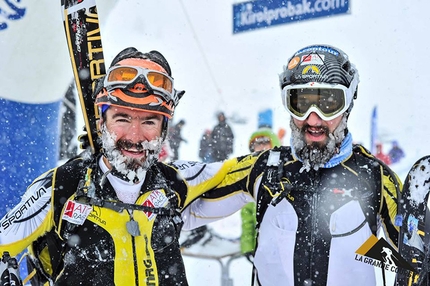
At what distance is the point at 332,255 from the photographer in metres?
3.08

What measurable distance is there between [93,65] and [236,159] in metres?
1.09

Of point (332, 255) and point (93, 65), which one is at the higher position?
point (93, 65)

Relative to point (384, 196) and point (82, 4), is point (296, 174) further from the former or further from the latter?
point (82, 4)

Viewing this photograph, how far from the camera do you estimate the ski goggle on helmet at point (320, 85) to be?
3.13 m

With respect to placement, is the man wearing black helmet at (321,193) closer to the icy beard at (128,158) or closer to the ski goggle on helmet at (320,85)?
the ski goggle on helmet at (320,85)

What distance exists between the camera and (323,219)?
3.11m

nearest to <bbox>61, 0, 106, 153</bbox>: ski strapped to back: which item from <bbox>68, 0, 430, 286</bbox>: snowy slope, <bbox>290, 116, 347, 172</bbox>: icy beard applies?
<bbox>290, 116, 347, 172</bbox>: icy beard

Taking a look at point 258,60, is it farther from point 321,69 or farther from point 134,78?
point 134,78

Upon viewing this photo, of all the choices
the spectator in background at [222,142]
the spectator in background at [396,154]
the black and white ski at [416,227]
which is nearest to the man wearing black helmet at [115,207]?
the black and white ski at [416,227]

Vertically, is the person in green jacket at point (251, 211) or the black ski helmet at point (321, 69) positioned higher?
the black ski helmet at point (321, 69)

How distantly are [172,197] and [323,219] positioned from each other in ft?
2.57

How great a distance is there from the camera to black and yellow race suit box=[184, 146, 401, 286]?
3.08 metres

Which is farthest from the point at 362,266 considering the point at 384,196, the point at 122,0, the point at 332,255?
the point at 122,0

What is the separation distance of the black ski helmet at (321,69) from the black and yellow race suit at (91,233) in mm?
968
